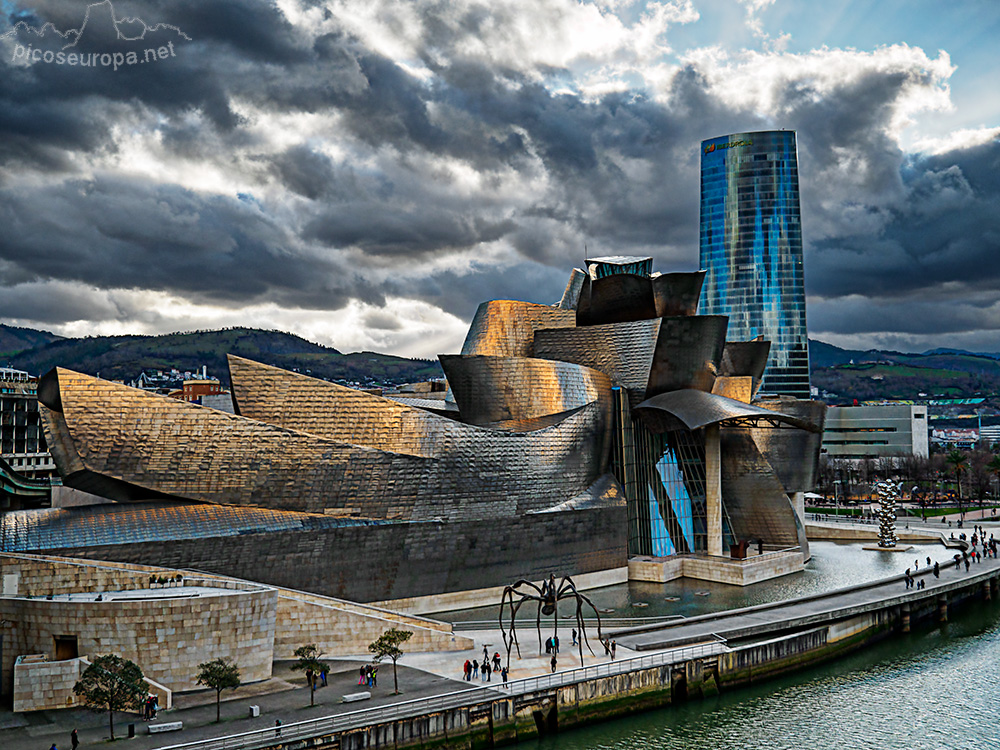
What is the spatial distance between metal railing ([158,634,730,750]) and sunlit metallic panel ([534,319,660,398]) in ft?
65.2

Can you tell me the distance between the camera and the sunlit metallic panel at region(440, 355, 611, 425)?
43.9 m

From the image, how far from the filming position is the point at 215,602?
1021 inches

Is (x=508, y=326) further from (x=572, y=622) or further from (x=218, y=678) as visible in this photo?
(x=218, y=678)

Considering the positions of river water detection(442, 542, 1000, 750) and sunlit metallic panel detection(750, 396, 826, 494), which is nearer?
river water detection(442, 542, 1000, 750)

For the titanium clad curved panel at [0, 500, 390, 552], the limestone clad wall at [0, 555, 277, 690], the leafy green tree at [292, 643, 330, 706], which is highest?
the titanium clad curved panel at [0, 500, 390, 552]

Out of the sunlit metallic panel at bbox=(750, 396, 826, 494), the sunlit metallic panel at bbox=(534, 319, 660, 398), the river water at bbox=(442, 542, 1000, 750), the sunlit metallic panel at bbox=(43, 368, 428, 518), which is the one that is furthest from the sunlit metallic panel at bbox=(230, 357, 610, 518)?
the sunlit metallic panel at bbox=(750, 396, 826, 494)

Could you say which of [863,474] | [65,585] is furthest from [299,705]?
[863,474]

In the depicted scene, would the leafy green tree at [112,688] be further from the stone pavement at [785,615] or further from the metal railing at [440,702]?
the stone pavement at [785,615]

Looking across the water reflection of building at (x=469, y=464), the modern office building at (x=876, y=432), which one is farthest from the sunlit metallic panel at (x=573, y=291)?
the modern office building at (x=876, y=432)

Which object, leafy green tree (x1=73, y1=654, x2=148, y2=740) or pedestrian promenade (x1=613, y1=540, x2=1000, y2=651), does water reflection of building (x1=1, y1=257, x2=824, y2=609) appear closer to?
leafy green tree (x1=73, y1=654, x2=148, y2=740)

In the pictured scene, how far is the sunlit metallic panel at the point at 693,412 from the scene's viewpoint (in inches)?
1761

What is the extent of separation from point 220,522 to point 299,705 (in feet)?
33.2

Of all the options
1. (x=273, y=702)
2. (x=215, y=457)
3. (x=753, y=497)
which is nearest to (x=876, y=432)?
(x=753, y=497)

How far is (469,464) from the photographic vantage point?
1515 inches
